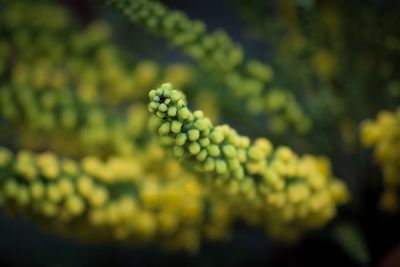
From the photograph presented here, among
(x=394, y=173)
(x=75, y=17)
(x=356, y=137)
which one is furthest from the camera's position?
(x=75, y=17)

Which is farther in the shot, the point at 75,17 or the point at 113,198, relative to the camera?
the point at 75,17

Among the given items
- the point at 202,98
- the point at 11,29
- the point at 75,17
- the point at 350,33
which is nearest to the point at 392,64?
the point at 350,33

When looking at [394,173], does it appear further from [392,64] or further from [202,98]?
[202,98]

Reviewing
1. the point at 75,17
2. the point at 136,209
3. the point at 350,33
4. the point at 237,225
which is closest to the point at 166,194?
the point at 136,209

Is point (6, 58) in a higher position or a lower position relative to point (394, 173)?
higher

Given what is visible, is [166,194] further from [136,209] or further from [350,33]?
[350,33]

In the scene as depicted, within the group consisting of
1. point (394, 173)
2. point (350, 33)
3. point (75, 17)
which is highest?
point (75, 17)

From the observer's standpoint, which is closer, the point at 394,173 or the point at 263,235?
the point at 394,173

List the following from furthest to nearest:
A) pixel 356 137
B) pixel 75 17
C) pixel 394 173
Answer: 1. pixel 75 17
2. pixel 356 137
3. pixel 394 173

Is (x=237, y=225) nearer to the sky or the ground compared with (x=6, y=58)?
nearer to the ground
